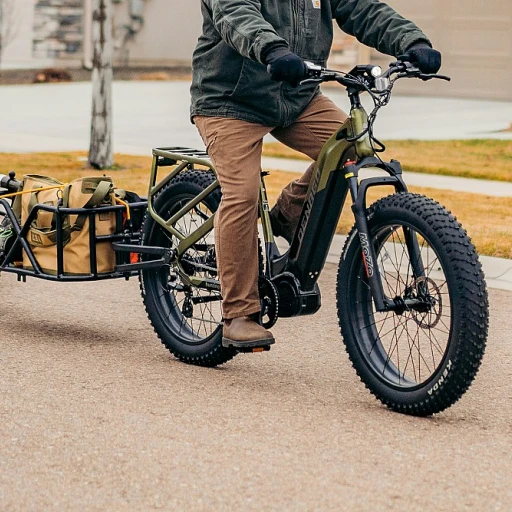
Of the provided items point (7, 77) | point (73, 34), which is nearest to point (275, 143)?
point (7, 77)

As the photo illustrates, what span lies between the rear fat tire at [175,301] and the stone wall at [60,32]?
24438 millimetres

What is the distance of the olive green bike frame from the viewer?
4.85 meters

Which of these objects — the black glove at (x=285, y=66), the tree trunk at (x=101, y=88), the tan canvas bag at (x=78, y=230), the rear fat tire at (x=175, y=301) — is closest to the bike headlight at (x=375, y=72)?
the black glove at (x=285, y=66)

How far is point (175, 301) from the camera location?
5965 millimetres

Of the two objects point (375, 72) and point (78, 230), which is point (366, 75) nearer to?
point (375, 72)

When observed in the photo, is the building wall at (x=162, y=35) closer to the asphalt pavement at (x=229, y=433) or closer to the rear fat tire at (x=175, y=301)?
the asphalt pavement at (x=229, y=433)

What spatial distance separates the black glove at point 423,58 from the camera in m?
4.93

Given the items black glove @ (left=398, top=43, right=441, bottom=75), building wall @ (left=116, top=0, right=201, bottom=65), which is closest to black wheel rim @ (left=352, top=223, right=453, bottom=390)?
→ black glove @ (left=398, top=43, right=441, bottom=75)

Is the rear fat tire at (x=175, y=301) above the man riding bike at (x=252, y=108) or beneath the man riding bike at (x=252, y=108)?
beneath

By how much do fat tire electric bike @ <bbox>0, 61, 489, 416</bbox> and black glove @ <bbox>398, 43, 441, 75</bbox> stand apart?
0.18ft

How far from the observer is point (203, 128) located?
5.31 metres

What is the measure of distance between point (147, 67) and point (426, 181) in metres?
18.0

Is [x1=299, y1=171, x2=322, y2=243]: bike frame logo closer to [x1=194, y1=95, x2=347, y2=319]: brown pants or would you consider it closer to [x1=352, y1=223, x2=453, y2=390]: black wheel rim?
[x1=194, y1=95, x2=347, y2=319]: brown pants

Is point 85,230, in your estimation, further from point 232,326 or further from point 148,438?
point 148,438
